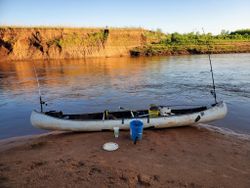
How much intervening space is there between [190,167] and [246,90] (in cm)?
1483

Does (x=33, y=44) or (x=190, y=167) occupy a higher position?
(x=33, y=44)

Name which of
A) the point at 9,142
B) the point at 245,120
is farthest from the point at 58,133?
the point at 245,120

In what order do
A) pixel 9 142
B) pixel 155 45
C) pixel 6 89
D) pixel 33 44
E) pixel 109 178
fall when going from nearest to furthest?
pixel 109 178, pixel 9 142, pixel 6 89, pixel 33 44, pixel 155 45

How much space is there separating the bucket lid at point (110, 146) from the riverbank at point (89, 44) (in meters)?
53.4

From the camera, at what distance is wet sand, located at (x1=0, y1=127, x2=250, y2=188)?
6766mm

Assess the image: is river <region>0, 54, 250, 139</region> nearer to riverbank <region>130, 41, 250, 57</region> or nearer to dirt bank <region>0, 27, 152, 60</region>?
dirt bank <region>0, 27, 152, 60</region>

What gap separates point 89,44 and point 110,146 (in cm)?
5567

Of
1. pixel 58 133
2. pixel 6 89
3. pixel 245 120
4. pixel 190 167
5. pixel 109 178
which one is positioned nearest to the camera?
pixel 109 178

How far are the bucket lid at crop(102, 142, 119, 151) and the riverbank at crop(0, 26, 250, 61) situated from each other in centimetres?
5339

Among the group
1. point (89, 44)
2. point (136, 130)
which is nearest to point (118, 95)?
point (136, 130)

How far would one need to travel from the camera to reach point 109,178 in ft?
22.4

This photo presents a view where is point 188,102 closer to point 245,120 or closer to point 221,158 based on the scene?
point 245,120

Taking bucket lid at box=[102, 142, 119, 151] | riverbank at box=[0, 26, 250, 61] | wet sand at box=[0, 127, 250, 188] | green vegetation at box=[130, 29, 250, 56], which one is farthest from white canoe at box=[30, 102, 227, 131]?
green vegetation at box=[130, 29, 250, 56]

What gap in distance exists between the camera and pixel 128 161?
786cm
